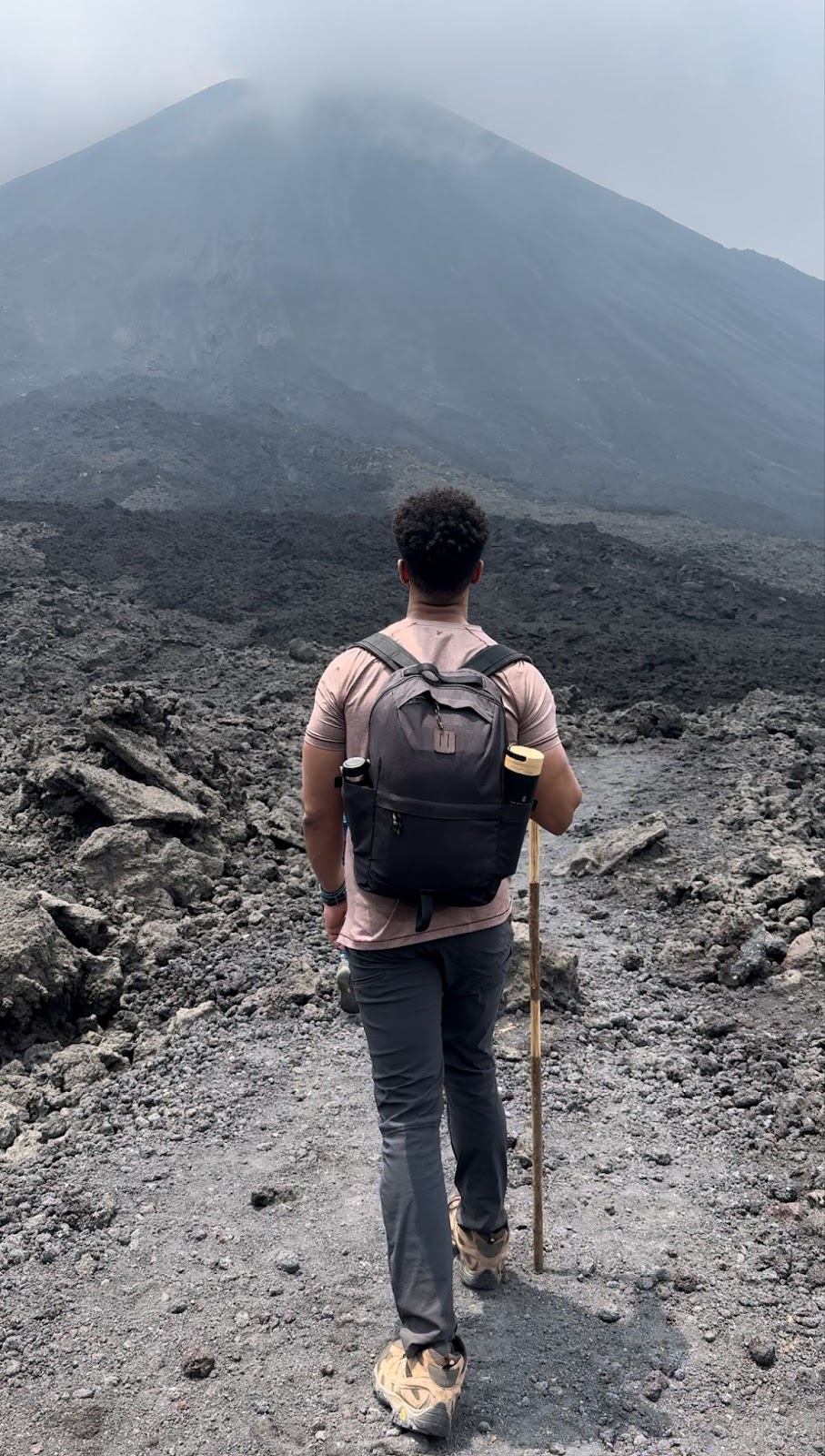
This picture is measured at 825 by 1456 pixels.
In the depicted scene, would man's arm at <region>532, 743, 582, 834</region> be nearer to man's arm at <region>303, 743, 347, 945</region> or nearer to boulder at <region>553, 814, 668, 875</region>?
man's arm at <region>303, 743, 347, 945</region>

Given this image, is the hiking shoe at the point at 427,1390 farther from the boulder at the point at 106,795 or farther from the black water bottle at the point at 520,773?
the boulder at the point at 106,795

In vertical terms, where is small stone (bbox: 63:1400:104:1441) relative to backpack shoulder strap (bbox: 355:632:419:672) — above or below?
below

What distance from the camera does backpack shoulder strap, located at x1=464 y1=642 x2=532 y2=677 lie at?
227 cm

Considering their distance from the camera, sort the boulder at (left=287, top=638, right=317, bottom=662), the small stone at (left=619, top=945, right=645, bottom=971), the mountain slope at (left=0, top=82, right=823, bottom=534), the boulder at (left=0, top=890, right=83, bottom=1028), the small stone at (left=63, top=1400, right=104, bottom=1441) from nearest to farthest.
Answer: the small stone at (left=63, top=1400, right=104, bottom=1441) → the boulder at (left=0, top=890, right=83, bottom=1028) → the small stone at (left=619, top=945, right=645, bottom=971) → the boulder at (left=287, top=638, right=317, bottom=662) → the mountain slope at (left=0, top=82, right=823, bottom=534)

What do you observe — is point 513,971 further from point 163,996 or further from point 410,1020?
point 410,1020

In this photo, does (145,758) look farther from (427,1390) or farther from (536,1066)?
(427,1390)

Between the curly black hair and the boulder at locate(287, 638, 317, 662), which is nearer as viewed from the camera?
the curly black hair

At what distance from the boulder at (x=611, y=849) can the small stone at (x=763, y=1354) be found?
147 inches

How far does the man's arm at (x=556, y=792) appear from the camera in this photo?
2289mm

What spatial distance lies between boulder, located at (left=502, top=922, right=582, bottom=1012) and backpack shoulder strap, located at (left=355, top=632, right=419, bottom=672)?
2336 mm

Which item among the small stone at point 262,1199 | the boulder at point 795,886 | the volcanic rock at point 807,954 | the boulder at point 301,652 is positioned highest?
the boulder at point 301,652

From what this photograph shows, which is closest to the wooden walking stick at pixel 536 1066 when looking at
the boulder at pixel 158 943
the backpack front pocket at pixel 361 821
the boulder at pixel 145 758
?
the backpack front pocket at pixel 361 821

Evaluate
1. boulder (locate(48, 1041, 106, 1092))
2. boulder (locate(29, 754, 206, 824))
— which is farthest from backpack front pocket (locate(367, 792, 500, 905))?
boulder (locate(29, 754, 206, 824))

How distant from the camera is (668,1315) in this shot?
2652 mm
